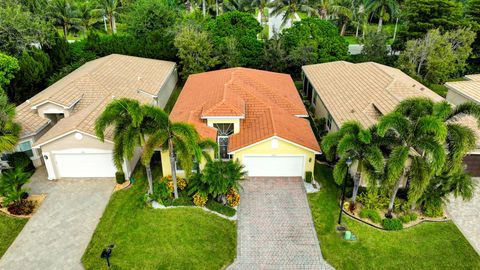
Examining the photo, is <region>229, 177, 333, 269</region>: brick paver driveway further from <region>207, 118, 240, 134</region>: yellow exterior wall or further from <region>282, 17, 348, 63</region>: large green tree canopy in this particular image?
<region>282, 17, 348, 63</region>: large green tree canopy

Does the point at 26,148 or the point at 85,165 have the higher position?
the point at 26,148

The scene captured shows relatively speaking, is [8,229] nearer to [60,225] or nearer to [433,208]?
[60,225]

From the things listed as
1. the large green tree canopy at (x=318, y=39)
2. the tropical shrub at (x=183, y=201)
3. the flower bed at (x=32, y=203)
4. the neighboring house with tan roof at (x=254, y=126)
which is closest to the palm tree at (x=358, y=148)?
the neighboring house with tan roof at (x=254, y=126)

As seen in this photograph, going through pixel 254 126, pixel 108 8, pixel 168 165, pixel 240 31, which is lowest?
pixel 168 165

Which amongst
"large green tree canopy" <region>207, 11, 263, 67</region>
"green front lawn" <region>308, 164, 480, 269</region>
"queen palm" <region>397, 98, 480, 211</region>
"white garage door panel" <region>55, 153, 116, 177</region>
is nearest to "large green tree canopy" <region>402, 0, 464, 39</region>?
"large green tree canopy" <region>207, 11, 263, 67</region>

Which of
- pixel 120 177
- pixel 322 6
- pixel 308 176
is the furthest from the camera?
pixel 322 6

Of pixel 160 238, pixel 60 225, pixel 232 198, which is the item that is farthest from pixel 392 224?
pixel 60 225

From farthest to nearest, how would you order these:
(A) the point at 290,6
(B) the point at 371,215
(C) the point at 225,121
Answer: (A) the point at 290,6 < (C) the point at 225,121 < (B) the point at 371,215

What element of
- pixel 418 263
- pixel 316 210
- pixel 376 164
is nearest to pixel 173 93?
pixel 316 210
